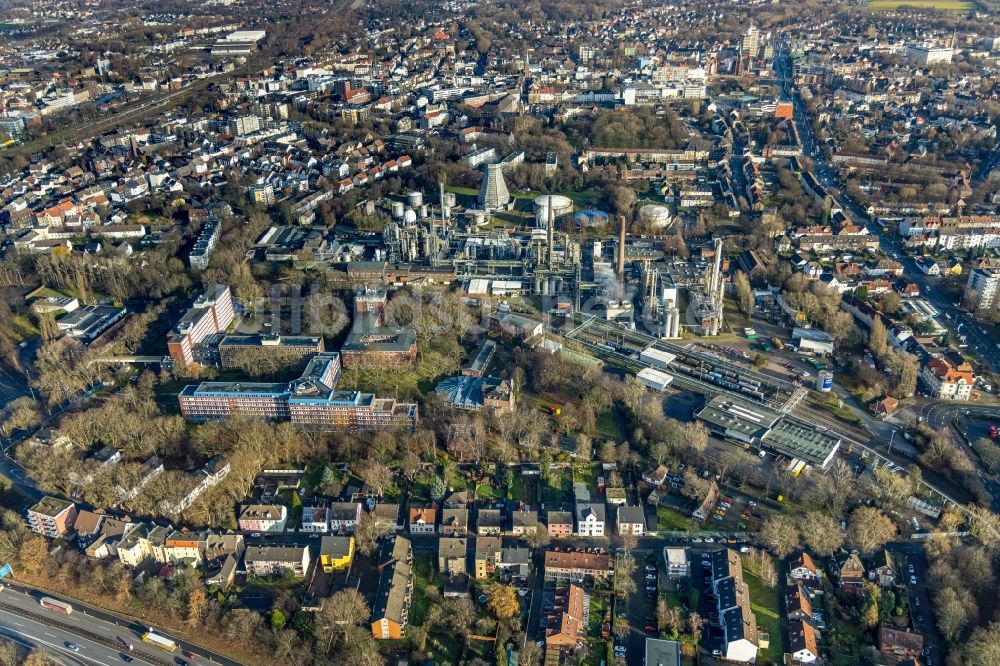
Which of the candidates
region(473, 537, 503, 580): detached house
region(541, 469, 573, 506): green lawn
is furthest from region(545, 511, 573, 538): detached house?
region(473, 537, 503, 580): detached house

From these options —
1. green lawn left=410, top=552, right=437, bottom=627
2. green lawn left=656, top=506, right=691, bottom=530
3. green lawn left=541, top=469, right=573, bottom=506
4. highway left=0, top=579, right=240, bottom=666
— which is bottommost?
highway left=0, top=579, right=240, bottom=666

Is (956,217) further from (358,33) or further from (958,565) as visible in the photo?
(358,33)

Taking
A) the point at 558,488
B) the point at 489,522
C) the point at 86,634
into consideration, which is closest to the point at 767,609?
the point at 558,488

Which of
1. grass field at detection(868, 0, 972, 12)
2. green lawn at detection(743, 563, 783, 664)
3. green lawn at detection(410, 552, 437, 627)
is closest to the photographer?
green lawn at detection(743, 563, 783, 664)

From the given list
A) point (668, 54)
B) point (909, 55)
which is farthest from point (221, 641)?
point (909, 55)

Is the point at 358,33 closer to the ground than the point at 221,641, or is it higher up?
higher up

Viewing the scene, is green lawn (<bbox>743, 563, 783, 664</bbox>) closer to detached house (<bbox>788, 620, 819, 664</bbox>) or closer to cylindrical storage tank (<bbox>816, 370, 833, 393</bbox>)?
detached house (<bbox>788, 620, 819, 664</bbox>)
